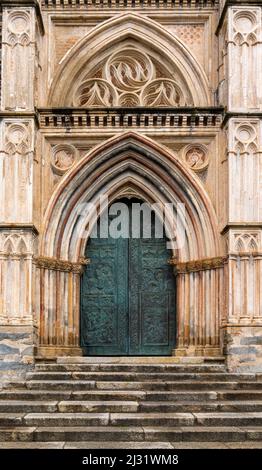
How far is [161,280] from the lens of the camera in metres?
16.2

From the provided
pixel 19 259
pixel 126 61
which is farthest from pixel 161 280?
pixel 126 61

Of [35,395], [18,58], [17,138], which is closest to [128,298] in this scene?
[17,138]

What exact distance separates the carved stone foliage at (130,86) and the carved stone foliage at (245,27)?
1786 millimetres

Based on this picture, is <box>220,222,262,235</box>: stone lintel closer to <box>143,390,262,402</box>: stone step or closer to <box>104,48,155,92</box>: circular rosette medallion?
<box>143,390,262,402</box>: stone step

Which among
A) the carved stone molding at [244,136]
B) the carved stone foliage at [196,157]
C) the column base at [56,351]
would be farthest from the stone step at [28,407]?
the carved stone foliage at [196,157]

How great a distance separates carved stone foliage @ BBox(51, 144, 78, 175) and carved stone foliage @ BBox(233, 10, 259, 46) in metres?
3.56

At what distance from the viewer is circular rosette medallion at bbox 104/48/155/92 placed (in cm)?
1656

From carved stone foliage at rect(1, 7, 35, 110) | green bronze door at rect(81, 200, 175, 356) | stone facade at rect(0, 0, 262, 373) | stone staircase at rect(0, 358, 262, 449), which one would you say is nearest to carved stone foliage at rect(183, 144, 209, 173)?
stone facade at rect(0, 0, 262, 373)

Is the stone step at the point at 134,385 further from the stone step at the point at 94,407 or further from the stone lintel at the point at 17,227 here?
the stone lintel at the point at 17,227

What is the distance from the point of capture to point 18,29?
15.1 meters

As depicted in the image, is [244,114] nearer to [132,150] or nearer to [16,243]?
[132,150]

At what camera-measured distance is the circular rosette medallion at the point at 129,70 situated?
16.6 metres

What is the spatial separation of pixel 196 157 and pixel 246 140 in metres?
1.29
